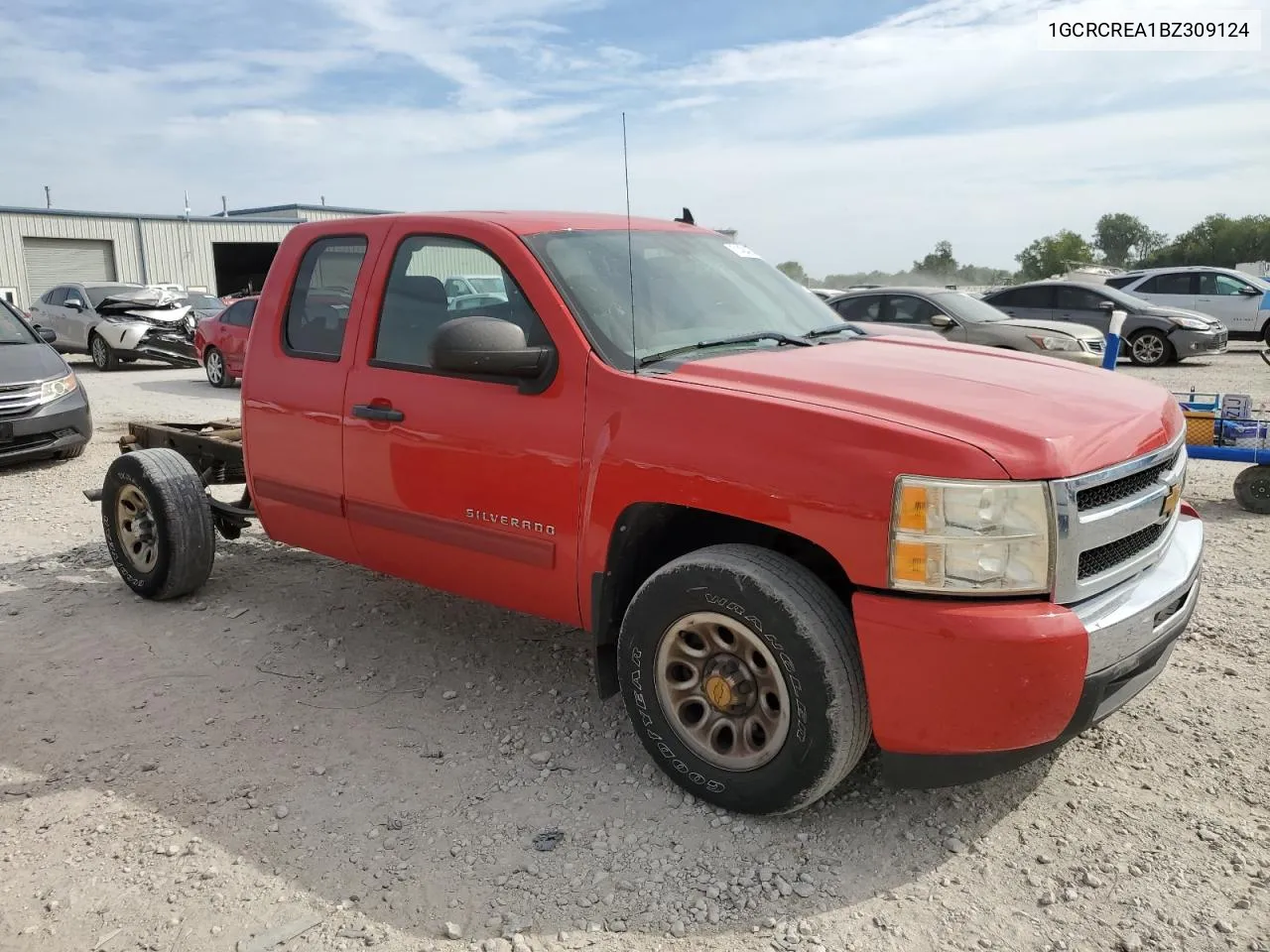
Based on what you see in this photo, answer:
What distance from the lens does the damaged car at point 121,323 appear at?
1769cm

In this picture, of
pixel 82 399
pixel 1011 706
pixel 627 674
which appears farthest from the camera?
pixel 82 399

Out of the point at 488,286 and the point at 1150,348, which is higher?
the point at 488,286

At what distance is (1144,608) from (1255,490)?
4520 mm

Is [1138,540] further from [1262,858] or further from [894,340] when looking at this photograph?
[894,340]

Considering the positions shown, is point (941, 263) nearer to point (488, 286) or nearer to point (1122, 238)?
point (1122, 238)

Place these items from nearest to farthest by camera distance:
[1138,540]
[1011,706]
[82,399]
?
[1011,706] → [1138,540] → [82,399]

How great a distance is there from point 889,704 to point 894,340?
1848 mm

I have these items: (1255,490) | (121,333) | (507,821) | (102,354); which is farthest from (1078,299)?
(102,354)

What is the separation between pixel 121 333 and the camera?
57.5ft

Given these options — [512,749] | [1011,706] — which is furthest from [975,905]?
[512,749]

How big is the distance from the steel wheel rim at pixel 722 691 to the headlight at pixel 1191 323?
1525 centimetres

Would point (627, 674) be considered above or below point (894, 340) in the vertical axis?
below

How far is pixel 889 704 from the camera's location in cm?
267

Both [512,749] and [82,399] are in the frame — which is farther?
[82,399]
